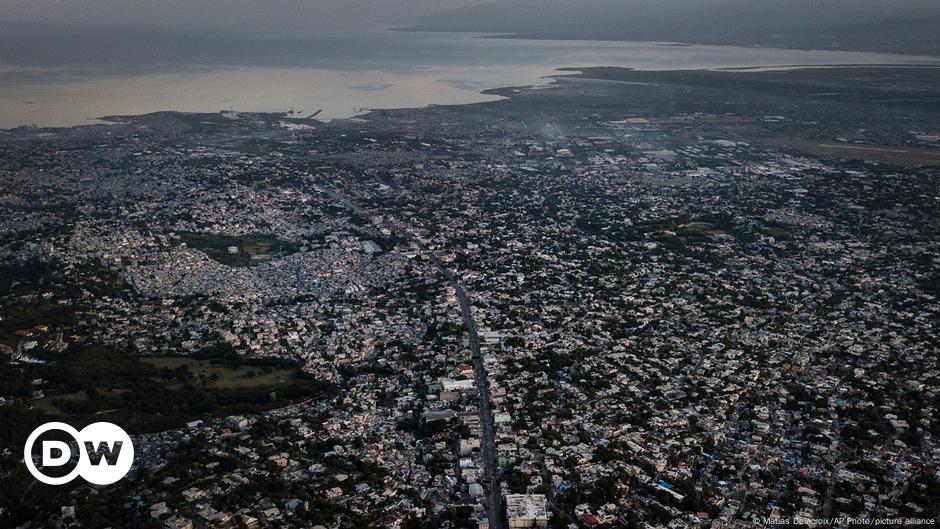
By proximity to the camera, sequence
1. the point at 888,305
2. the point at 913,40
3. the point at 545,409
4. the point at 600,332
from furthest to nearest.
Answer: the point at 913,40 → the point at 888,305 → the point at 600,332 → the point at 545,409

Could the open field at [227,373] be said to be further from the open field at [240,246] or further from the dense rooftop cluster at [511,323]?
the open field at [240,246]

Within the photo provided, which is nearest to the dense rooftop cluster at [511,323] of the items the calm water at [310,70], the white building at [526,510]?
the white building at [526,510]

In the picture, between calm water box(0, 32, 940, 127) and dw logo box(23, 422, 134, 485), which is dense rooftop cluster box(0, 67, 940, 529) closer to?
dw logo box(23, 422, 134, 485)

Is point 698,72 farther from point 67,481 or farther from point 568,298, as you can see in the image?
point 67,481

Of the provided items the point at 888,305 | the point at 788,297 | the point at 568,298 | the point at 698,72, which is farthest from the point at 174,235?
the point at 698,72

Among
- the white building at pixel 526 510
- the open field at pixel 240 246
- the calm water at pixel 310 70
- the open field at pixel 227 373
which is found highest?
the calm water at pixel 310 70

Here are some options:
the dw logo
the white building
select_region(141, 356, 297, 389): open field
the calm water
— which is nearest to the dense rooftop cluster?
the white building
